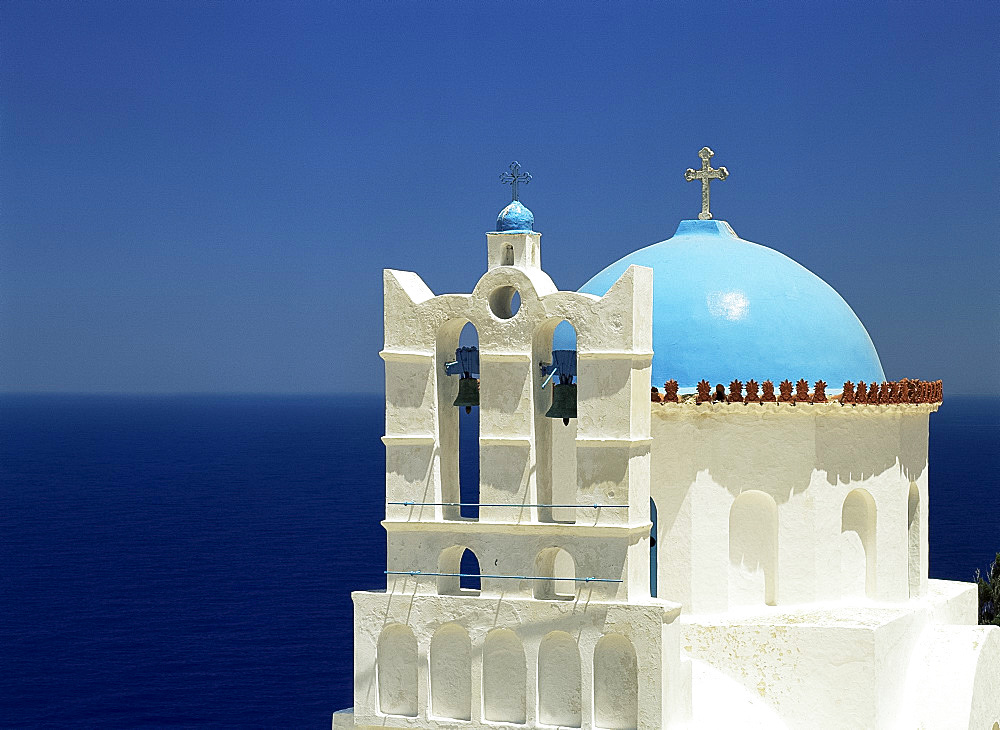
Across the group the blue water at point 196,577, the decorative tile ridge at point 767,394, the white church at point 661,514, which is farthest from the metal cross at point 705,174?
the blue water at point 196,577

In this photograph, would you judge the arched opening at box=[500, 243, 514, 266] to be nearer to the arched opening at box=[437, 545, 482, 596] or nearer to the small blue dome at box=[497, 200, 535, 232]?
the small blue dome at box=[497, 200, 535, 232]

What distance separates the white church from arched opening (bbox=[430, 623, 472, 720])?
2cm

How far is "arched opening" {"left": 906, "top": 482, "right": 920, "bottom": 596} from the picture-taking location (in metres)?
20.4

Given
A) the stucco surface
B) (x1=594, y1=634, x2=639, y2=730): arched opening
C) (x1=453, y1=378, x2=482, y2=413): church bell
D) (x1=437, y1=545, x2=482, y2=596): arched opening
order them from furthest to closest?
(x1=453, y1=378, x2=482, y2=413): church bell, (x1=437, y1=545, x2=482, y2=596): arched opening, the stucco surface, (x1=594, y1=634, x2=639, y2=730): arched opening

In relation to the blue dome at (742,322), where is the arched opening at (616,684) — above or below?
below

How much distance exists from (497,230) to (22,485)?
102 metres

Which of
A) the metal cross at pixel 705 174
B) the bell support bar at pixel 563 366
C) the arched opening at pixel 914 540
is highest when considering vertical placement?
the metal cross at pixel 705 174

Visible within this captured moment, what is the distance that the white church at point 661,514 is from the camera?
15.7 m

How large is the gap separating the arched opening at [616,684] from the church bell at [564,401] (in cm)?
246

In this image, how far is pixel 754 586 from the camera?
18.8 m

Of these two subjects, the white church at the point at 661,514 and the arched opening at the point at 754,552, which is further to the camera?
the arched opening at the point at 754,552

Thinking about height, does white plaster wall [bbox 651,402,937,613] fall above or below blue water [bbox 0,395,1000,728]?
above

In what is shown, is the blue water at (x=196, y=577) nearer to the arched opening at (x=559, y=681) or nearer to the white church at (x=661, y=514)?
the white church at (x=661, y=514)

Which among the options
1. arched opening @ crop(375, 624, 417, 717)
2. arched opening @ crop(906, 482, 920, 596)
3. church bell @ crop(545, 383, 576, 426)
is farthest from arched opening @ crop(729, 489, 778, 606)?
arched opening @ crop(375, 624, 417, 717)
